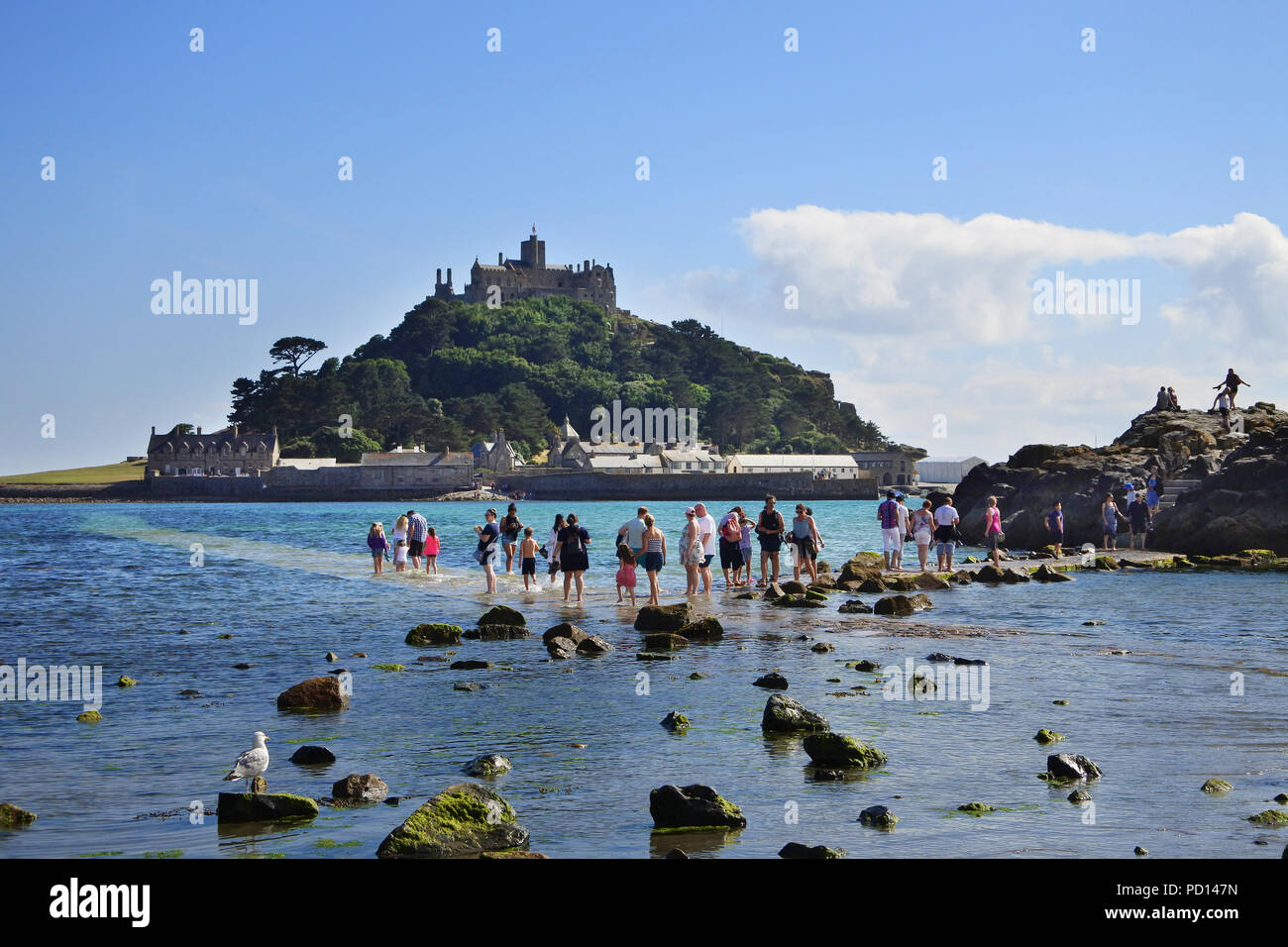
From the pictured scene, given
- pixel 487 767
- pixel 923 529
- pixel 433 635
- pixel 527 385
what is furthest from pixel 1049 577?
pixel 527 385

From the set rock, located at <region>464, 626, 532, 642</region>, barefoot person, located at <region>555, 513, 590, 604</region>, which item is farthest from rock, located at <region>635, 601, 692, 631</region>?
barefoot person, located at <region>555, 513, 590, 604</region>

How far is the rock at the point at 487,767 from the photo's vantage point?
28.5 feet

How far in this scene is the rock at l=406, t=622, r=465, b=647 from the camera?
1652 centimetres

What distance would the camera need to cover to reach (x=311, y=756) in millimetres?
9195

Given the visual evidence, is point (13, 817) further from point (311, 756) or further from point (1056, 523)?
point (1056, 523)

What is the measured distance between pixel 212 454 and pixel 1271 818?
489 feet

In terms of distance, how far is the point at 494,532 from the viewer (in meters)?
23.5

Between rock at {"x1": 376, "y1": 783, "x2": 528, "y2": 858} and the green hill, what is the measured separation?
141 meters

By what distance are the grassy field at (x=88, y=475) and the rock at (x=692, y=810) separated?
158 metres

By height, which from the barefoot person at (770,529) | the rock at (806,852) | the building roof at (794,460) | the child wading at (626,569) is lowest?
the rock at (806,852)

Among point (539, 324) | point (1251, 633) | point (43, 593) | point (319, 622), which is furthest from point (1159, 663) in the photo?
point (539, 324)

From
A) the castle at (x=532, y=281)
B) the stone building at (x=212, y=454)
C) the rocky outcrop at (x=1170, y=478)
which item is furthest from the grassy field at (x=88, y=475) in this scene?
the rocky outcrop at (x=1170, y=478)

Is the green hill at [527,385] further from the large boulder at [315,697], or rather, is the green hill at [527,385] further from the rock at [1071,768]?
the rock at [1071,768]

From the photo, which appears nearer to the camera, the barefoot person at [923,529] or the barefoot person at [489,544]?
the barefoot person at [489,544]
